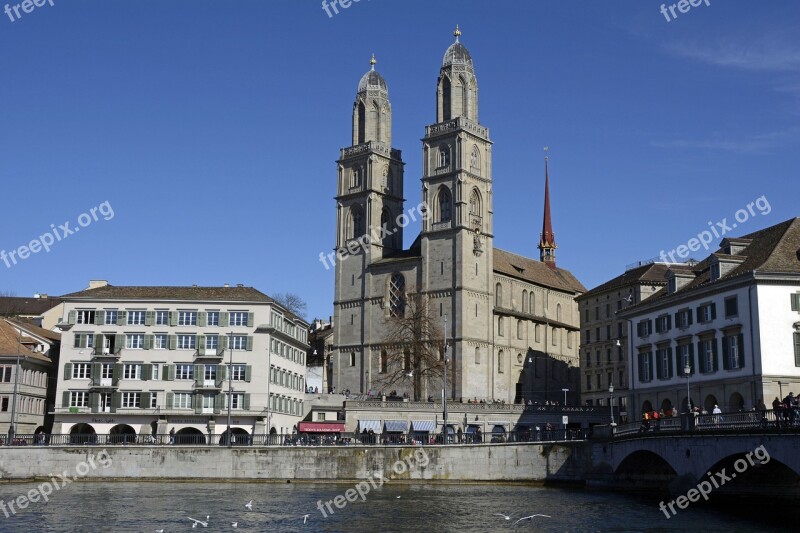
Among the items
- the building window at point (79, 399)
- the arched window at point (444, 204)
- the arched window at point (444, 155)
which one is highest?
the arched window at point (444, 155)

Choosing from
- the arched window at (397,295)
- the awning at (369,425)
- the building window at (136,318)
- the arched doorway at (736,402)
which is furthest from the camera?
the arched window at (397,295)

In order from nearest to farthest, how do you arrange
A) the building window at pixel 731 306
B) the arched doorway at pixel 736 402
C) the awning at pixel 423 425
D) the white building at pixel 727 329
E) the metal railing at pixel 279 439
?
the white building at pixel 727 329, the arched doorway at pixel 736 402, the building window at pixel 731 306, the metal railing at pixel 279 439, the awning at pixel 423 425

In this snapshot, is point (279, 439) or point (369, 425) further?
point (369, 425)

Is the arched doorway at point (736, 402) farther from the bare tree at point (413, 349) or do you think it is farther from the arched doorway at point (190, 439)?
the bare tree at point (413, 349)

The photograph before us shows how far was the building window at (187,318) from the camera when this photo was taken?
8925cm

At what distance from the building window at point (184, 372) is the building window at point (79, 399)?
7.72 m

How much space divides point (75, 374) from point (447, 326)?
40.6 metres

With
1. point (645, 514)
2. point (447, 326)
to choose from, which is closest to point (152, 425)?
point (447, 326)

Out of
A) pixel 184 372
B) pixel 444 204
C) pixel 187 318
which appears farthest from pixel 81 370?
pixel 444 204

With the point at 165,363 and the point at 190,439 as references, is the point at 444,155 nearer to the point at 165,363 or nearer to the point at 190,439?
the point at 165,363

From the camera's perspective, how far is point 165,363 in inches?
3482

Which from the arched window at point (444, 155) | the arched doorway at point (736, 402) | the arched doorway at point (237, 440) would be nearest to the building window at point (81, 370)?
the arched doorway at point (237, 440)

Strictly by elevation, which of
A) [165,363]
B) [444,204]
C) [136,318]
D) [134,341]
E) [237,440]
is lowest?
[237,440]

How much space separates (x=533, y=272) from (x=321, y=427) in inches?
2046
